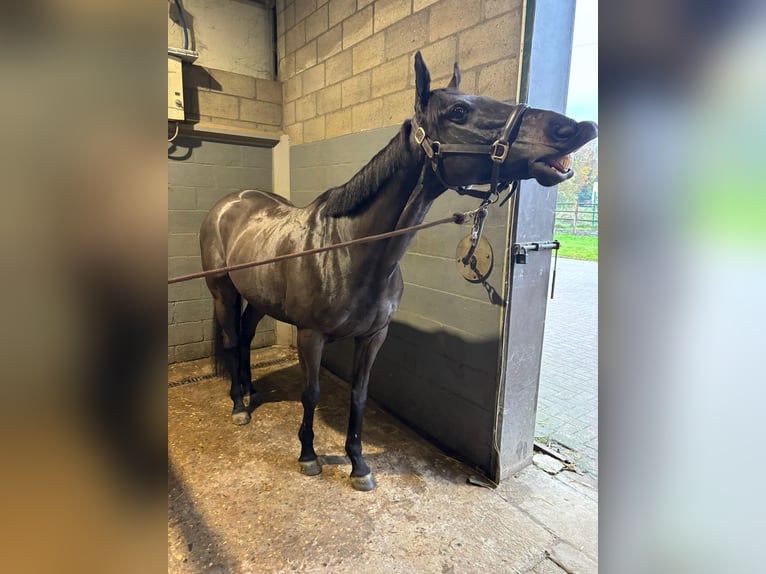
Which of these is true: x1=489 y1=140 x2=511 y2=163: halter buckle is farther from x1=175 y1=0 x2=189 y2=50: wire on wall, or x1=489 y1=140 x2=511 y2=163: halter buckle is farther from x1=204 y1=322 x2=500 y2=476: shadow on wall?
x1=175 y1=0 x2=189 y2=50: wire on wall

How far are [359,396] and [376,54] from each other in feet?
5.87

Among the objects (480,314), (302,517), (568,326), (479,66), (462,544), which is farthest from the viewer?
(568,326)

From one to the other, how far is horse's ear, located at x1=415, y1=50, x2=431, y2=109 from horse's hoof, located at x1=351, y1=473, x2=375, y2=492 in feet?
4.75

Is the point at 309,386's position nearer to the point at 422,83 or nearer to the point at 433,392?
the point at 433,392

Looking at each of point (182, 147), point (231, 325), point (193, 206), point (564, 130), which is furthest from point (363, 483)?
point (182, 147)

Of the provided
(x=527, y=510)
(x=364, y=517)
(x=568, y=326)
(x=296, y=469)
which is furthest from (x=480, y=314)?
(x=568, y=326)

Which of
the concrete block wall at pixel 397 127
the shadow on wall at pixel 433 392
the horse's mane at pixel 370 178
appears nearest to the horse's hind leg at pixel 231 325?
the shadow on wall at pixel 433 392

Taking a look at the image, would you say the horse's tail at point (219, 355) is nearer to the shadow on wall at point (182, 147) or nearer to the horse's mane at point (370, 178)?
the shadow on wall at point (182, 147)

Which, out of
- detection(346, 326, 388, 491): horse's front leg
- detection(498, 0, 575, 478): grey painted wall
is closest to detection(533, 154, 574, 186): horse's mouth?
detection(498, 0, 575, 478): grey painted wall

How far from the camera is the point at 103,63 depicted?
23 centimetres

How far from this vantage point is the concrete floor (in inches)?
55.2

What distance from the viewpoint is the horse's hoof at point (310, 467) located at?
1844mm

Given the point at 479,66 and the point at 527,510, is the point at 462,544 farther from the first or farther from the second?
the point at 479,66

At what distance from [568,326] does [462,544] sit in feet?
10.3
